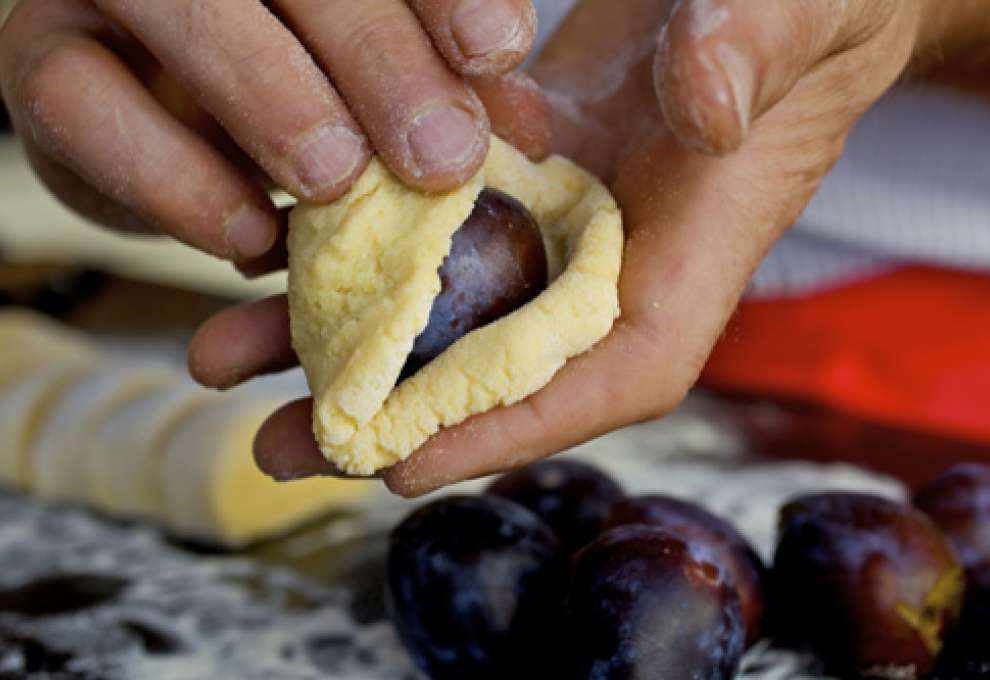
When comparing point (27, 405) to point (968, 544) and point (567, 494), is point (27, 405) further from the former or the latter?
point (968, 544)

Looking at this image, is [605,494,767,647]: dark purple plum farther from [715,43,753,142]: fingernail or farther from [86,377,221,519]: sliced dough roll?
[86,377,221,519]: sliced dough roll

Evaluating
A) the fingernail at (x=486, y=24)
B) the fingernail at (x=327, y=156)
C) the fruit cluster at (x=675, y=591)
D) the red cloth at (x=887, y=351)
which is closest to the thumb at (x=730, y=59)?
the fingernail at (x=486, y=24)

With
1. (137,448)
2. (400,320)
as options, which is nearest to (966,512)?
(400,320)

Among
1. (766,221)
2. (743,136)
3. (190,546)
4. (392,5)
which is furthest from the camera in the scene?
(190,546)

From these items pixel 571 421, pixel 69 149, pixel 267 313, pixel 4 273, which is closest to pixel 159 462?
pixel 267 313

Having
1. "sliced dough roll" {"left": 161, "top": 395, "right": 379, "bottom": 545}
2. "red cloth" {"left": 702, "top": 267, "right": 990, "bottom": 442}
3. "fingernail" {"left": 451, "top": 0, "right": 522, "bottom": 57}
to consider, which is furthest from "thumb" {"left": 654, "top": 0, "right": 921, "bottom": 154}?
"red cloth" {"left": 702, "top": 267, "right": 990, "bottom": 442}

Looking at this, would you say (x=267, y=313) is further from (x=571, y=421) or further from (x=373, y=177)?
(x=571, y=421)
